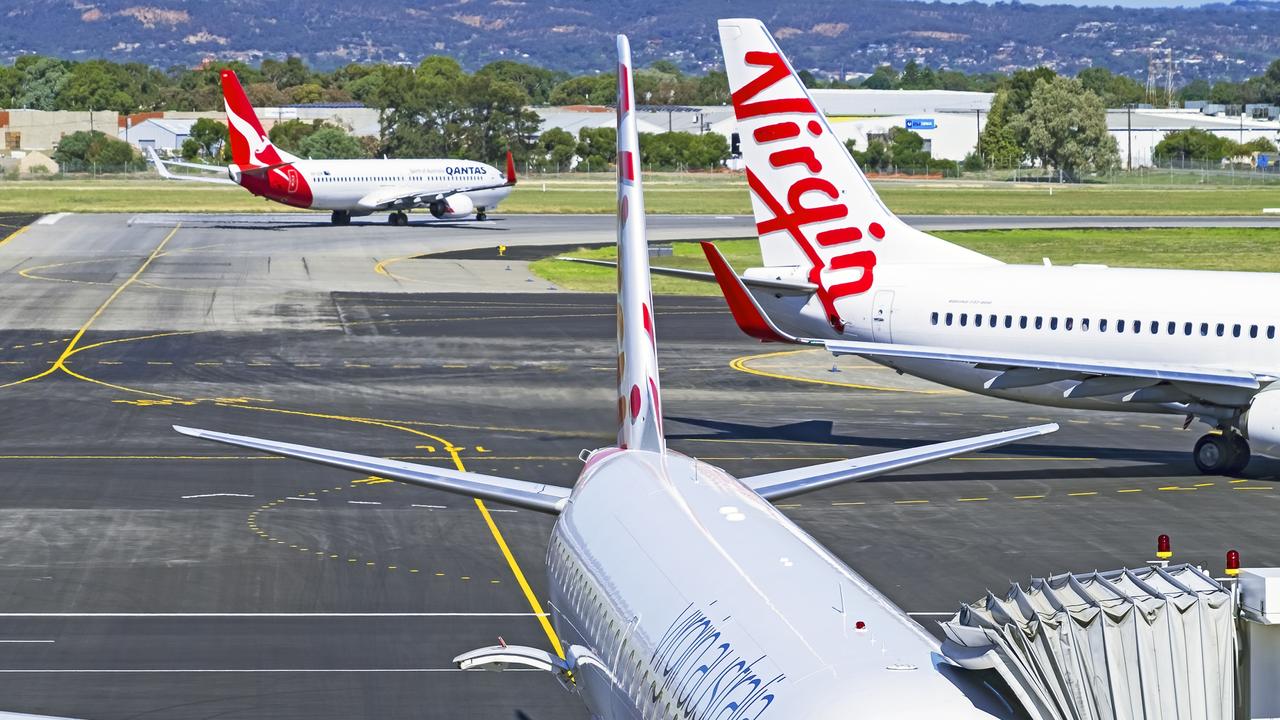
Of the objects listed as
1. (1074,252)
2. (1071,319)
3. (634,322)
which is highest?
(634,322)

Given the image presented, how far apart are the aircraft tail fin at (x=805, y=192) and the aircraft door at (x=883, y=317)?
69 cm

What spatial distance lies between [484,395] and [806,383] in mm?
9093

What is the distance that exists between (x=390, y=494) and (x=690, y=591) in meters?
20.9

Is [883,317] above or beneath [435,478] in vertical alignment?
beneath

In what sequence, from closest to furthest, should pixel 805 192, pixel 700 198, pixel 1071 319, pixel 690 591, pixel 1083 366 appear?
pixel 690 591
pixel 1083 366
pixel 1071 319
pixel 805 192
pixel 700 198

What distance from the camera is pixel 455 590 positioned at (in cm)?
2580

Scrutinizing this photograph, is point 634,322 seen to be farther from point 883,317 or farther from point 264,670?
point 883,317

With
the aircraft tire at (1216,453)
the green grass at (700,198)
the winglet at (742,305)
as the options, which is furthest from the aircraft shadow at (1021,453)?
→ the green grass at (700,198)

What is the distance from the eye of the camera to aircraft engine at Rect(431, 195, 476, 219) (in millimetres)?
118875

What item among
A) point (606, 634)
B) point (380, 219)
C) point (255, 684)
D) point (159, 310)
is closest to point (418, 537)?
point (255, 684)

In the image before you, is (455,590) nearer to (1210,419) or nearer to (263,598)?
(263,598)

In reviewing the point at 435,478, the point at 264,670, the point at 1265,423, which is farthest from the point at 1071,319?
the point at 435,478

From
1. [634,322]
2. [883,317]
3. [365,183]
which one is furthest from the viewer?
[365,183]

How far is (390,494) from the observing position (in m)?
33.3
